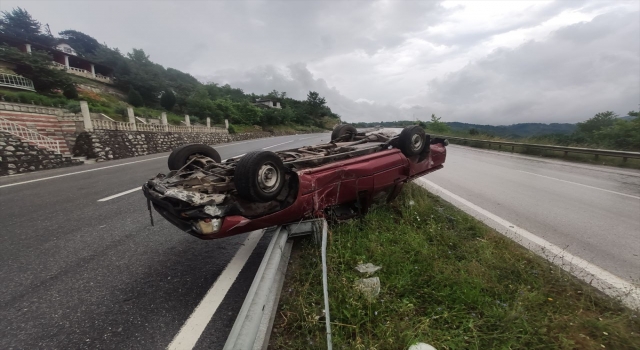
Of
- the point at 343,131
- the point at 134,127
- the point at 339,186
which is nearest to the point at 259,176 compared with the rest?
the point at 339,186

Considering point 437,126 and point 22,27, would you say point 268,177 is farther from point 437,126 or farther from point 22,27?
point 22,27

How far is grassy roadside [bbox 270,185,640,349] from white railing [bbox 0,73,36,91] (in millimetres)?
30055

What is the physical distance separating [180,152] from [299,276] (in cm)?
227

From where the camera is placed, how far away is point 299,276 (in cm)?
237

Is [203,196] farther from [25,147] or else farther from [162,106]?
[162,106]

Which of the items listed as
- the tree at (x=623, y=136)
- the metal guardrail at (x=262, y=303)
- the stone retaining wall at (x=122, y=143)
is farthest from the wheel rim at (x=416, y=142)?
the tree at (x=623, y=136)

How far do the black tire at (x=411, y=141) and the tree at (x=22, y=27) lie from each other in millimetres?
58396

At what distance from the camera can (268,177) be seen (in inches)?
102

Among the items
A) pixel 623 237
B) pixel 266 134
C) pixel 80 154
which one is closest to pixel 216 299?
pixel 623 237

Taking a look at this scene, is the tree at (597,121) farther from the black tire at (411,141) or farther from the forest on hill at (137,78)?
the forest on hill at (137,78)

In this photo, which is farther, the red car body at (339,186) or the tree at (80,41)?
the tree at (80,41)

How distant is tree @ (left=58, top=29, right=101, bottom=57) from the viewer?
4838cm

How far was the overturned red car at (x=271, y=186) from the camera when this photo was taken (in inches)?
87.8

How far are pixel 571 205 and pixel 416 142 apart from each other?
348 cm
